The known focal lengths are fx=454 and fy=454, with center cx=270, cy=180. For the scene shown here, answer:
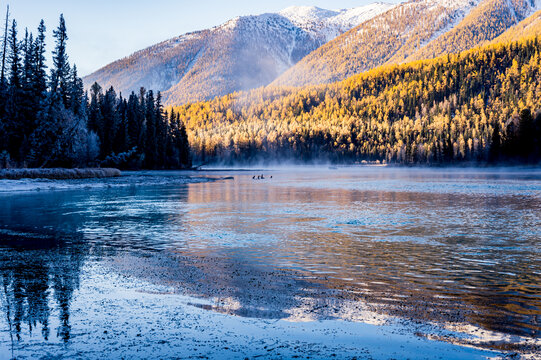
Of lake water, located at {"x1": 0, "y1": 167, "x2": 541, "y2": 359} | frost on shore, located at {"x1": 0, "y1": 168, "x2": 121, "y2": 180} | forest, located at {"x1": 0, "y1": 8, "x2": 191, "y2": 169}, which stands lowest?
lake water, located at {"x1": 0, "y1": 167, "x2": 541, "y2": 359}

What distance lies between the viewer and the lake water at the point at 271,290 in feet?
23.5

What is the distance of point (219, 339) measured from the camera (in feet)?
24.1

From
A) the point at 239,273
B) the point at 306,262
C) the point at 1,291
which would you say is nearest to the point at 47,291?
the point at 1,291

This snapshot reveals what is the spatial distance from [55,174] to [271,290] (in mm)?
61189

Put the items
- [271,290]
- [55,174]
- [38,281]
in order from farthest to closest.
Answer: [55,174], [38,281], [271,290]

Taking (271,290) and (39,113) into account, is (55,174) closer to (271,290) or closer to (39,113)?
(39,113)

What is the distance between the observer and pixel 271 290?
34.6ft

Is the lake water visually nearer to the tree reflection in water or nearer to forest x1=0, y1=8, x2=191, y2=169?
the tree reflection in water

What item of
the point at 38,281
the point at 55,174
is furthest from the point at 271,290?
the point at 55,174

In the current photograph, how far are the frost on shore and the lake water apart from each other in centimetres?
3685

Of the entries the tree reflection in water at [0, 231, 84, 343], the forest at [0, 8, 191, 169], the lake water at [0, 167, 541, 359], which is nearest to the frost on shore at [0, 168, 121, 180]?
the forest at [0, 8, 191, 169]

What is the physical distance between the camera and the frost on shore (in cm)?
5544

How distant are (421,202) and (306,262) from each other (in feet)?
78.8

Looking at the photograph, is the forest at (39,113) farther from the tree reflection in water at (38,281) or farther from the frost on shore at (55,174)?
the tree reflection in water at (38,281)
